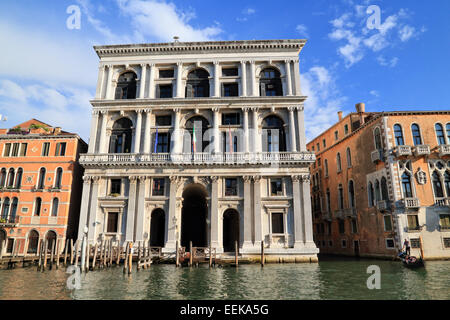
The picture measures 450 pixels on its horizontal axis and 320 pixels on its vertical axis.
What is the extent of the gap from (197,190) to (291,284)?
14.9 meters

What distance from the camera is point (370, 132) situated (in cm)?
2830

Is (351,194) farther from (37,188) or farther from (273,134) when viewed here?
(37,188)

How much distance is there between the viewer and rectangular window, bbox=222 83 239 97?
1095 inches

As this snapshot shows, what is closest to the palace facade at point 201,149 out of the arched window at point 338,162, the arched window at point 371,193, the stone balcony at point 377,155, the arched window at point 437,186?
the stone balcony at point 377,155

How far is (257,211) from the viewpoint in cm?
2427

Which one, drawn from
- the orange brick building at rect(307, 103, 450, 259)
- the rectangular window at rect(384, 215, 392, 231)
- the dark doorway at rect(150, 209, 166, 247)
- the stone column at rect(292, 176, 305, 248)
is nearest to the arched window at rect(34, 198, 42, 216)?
the dark doorway at rect(150, 209, 166, 247)

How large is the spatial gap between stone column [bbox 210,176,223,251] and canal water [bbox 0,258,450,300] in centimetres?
560

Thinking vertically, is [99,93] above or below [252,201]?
above

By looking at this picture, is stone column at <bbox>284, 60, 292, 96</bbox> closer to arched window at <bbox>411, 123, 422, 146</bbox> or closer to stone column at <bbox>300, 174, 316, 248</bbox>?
stone column at <bbox>300, 174, 316, 248</bbox>

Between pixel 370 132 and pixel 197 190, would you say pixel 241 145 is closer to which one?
pixel 197 190

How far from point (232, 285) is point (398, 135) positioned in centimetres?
2103
